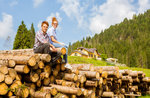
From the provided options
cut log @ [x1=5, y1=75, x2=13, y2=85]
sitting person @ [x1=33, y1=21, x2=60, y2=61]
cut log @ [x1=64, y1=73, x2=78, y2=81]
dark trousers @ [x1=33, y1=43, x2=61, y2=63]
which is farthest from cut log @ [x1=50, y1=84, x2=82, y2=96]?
cut log @ [x1=5, y1=75, x2=13, y2=85]

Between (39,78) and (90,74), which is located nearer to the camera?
(39,78)

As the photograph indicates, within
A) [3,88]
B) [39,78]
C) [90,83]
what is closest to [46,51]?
[39,78]

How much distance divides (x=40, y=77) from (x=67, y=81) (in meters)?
1.52

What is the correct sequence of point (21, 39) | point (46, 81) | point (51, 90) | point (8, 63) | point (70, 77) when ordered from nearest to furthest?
point (8, 63) → point (51, 90) → point (46, 81) → point (70, 77) → point (21, 39)

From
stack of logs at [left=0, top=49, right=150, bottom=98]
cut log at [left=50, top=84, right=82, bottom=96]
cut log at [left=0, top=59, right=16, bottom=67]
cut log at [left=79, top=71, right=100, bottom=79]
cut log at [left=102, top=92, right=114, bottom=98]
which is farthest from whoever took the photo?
cut log at [left=102, top=92, right=114, bottom=98]

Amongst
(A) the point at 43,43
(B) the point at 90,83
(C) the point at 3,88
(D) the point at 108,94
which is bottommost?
(D) the point at 108,94

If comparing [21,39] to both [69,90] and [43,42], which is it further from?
[69,90]

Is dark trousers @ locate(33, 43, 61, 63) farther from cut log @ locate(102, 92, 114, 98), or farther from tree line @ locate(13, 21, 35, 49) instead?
tree line @ locate(13, 21, 35, 49)

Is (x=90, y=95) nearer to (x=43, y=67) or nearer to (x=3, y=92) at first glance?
(x=43, y=67)

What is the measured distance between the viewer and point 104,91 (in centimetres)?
891

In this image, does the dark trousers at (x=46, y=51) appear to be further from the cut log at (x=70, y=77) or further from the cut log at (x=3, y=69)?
the cut log at (x=3, y=69)

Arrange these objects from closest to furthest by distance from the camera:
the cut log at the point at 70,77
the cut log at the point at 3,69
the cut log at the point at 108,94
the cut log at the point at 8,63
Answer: the cut log at the point at 3,69, the cut log at the point at 8,63, the cut log at the point at 70,77, the cut log at the point at 108,94

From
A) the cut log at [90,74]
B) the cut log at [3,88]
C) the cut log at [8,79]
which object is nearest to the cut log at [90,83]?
the cut log at [90,74]

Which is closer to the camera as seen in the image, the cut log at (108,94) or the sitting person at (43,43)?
the sitting person at (43,43)
